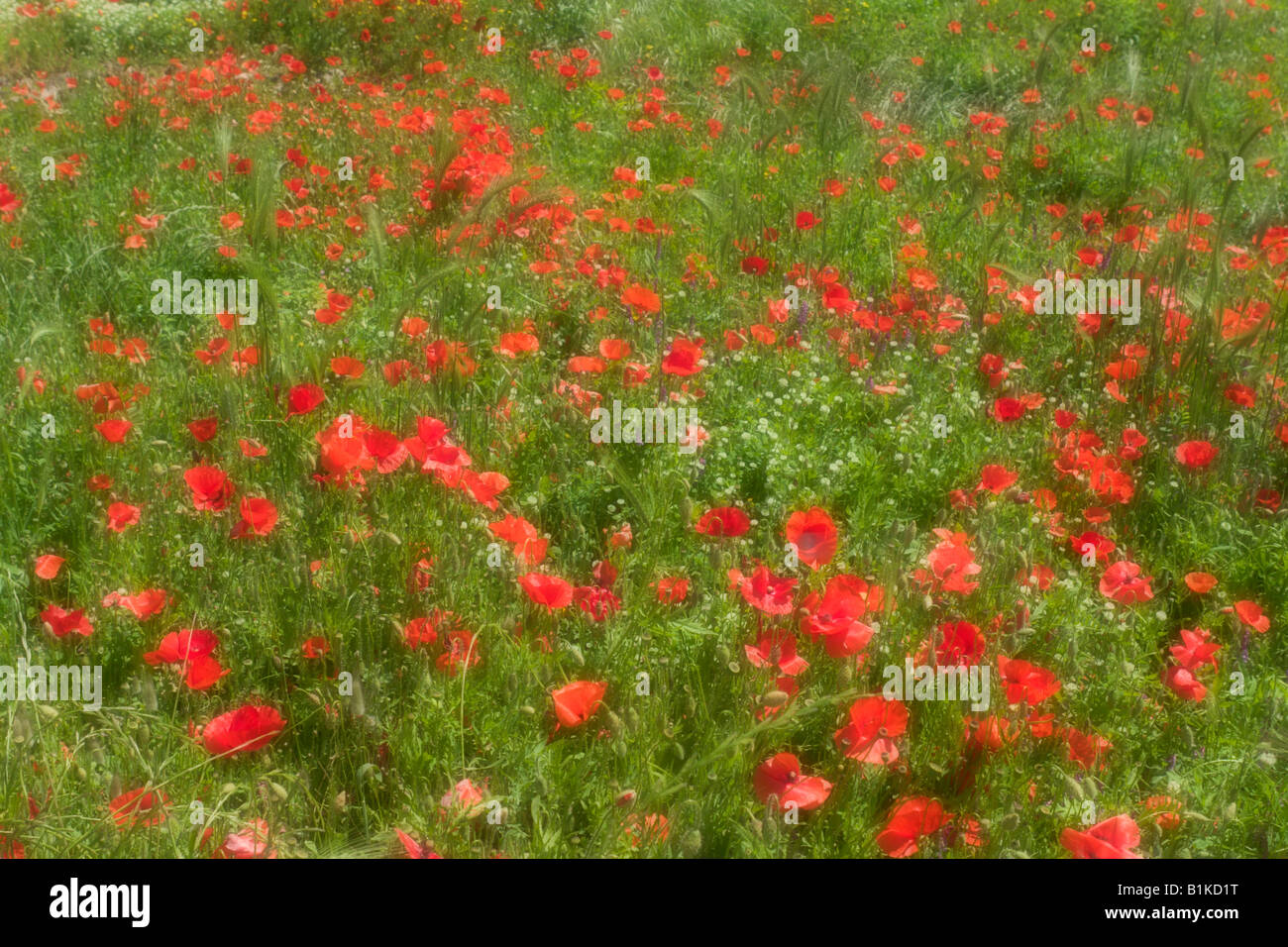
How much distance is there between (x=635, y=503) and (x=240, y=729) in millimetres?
1082

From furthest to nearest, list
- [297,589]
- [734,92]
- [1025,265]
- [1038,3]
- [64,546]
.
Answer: [1038,3] < [734,92] < [1025,265] < [64,546] < [297,589]

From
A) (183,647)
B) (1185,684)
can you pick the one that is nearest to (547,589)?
(183,647)

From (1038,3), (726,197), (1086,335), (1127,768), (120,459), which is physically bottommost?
(1127,768)

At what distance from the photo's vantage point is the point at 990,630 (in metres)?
2.40

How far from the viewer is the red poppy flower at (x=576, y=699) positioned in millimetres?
2074

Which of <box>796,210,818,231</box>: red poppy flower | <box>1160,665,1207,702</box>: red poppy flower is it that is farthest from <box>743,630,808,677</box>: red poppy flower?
<box>796,210,818,231</box>: red poppy flower

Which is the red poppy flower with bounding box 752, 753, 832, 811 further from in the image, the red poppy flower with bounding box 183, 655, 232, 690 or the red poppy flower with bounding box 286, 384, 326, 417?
the red poppy flower with bounding box 286, 384, 326, 417

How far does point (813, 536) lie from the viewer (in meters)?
2.49

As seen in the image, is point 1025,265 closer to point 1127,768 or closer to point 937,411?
point 937,411

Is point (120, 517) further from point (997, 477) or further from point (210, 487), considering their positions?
point (997, 477)

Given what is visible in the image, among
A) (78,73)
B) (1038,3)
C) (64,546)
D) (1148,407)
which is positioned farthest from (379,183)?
(1038,3)

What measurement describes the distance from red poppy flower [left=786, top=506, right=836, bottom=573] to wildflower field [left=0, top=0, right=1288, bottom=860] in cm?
1

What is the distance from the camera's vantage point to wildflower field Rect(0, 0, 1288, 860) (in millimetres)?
Result: 2002

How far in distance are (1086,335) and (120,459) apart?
3.27 meters
